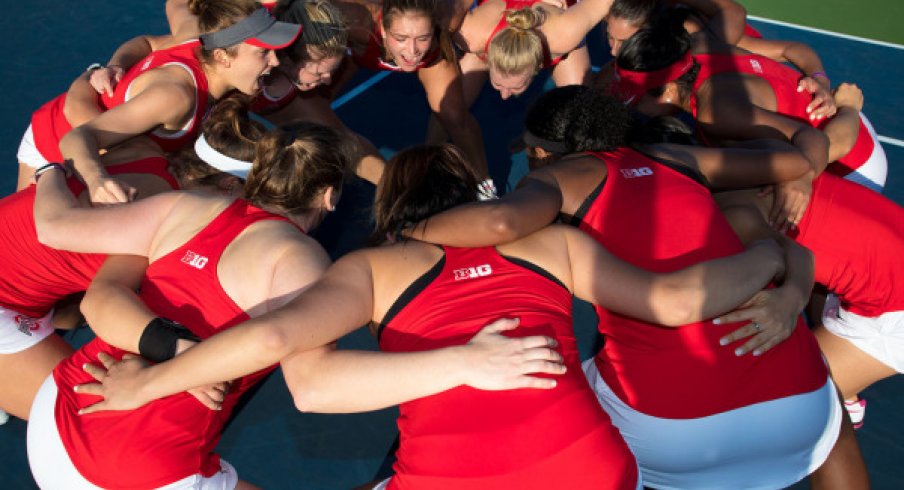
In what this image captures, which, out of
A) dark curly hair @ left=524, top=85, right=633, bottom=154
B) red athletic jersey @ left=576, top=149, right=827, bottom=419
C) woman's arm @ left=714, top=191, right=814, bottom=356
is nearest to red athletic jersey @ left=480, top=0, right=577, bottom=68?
dark curly hair @ left=524, top=85, right=633, bottom=154

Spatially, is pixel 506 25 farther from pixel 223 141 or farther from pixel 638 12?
pixel 223 141

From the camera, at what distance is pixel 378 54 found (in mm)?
5387

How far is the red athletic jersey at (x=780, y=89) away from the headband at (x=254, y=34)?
94.2 inches

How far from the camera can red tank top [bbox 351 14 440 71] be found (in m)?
5.29


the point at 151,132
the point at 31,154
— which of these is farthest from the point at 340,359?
the point at 31,154

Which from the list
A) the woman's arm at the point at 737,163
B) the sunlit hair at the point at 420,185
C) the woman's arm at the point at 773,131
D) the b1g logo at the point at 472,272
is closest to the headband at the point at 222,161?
the sunlit hair at the point at 420,185

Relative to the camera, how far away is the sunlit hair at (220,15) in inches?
168

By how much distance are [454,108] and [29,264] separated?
9.85 feet

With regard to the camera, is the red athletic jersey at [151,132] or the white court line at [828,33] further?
the white court line at [828,33]

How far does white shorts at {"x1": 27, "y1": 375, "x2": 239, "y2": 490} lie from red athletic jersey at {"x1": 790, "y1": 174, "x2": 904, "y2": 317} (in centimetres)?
287

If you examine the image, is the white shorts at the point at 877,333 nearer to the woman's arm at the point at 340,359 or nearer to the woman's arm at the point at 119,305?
the woman's arm at the point at 340,359

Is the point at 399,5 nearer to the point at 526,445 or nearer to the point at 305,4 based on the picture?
the point at 305,4

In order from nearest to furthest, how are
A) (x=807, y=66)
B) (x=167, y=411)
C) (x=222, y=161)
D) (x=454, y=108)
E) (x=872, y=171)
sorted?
1. (x=167, y=411)
2. (x=222, y=161)
3. (x=872, y=171)
4. (x=807, y=66)
5. (x=454, y=108)

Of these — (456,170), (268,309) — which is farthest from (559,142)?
(268,309)
